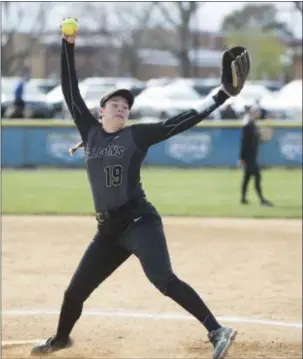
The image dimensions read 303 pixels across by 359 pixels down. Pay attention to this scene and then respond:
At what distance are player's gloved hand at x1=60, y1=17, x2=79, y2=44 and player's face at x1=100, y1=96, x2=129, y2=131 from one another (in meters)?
0.56


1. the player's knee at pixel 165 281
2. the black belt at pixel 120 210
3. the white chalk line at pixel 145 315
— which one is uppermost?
the black belt at pixel 120 210

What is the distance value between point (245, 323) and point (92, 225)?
6.75 meters

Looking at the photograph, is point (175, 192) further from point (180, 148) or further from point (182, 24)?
point (182, 24)

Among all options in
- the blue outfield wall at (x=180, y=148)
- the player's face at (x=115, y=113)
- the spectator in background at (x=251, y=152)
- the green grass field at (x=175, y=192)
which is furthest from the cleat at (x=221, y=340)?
the blue outfield wall at (x=180, y=148)

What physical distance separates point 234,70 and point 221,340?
66.6 inches

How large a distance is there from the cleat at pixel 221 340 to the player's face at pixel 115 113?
1.46 metres

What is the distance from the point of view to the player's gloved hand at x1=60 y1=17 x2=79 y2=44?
636cm

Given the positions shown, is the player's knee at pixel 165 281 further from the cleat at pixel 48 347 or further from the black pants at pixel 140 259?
the cleat at pixel 48 347

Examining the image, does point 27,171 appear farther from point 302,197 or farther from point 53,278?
point 53,278

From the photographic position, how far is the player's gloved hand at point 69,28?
20.9ft

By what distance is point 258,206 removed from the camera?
17.5 meters

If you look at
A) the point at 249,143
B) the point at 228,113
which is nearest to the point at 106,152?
the point at 249,143

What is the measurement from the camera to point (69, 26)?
636cm

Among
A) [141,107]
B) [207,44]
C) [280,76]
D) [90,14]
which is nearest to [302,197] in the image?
[141,107]
